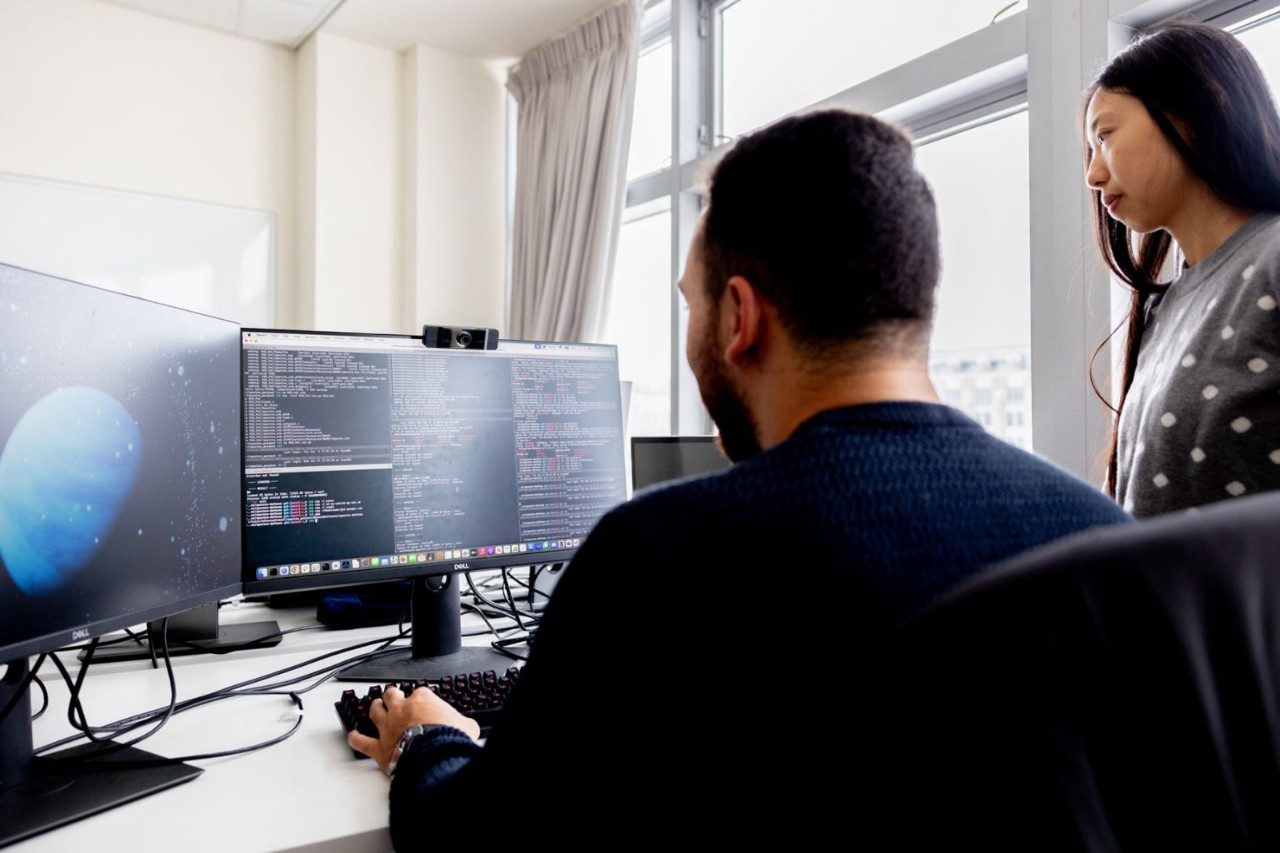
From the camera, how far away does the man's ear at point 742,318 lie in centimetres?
70

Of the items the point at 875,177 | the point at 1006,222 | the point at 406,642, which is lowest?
the point at 406,642

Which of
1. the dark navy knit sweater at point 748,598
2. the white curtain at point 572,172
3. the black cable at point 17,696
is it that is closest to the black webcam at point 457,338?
the black cable at point 17,696

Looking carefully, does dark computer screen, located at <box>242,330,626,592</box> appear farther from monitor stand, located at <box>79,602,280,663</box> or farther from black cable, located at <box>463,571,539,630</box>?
monitor stand, located at <box>79,602,280,663</box>

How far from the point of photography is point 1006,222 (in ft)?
7.32

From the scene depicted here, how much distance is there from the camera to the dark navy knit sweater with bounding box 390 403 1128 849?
53 cm

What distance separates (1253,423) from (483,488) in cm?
104

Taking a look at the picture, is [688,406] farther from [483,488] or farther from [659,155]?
[483,488]

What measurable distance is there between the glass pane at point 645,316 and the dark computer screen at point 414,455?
1987mm

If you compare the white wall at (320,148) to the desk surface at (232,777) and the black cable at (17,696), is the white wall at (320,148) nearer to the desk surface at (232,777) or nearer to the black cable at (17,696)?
the desk surface at (232,777)

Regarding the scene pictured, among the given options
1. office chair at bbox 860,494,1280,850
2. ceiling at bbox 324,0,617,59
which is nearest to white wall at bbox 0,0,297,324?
ceiling at bbox 324,0,617,59

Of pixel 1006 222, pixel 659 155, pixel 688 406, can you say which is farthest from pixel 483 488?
pixel 659 155

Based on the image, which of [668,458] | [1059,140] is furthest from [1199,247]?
[668,458]

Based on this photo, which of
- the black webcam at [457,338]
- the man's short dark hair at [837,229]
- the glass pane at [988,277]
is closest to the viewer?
the man's short dark hair at [837,229]

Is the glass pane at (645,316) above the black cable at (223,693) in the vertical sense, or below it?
above
